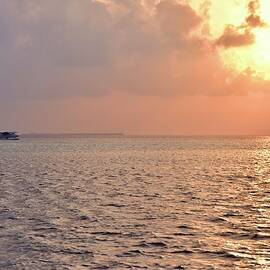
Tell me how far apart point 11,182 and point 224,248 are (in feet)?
145

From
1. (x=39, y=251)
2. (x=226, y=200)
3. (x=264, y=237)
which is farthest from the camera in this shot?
(x=226, y=200)

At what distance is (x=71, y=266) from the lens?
23047 mm

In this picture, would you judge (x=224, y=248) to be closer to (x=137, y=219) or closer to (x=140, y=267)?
(x=140, y=267)

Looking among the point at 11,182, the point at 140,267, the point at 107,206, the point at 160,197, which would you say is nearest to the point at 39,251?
the point at 140,267

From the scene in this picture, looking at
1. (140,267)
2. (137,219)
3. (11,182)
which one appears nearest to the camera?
(140,267)

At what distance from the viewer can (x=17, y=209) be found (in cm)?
4000

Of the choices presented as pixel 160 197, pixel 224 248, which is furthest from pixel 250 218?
pixel 160 197

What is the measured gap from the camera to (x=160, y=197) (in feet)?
160

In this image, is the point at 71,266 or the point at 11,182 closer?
the point at 71,266

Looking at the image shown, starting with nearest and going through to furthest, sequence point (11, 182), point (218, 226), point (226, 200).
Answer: point (218, 226), point (226, 200), point (11, 182)

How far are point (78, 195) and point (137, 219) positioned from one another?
16475 mm

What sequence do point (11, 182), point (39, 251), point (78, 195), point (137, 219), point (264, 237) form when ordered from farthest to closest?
point (11, 182)
point (78, 195)
point (137, 219)
point (264, 237)
point (39, 251)

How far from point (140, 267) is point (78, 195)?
28.4 metres

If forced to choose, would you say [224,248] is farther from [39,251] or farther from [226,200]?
[226,200]
